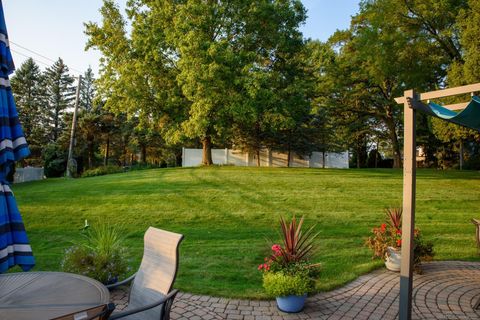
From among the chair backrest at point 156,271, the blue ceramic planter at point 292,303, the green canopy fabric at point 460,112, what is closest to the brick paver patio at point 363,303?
the blue ceramic planter at point 292,303

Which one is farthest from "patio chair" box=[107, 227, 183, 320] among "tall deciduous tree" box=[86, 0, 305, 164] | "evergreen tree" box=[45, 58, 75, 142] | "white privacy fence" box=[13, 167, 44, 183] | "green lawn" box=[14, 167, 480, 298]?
"evergreen tree" box=[45, 58, 75, 142]

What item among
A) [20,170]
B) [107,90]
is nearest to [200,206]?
[107,90]

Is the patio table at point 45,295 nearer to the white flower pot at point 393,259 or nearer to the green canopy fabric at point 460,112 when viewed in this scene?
the green canopy fabric at point 460,112

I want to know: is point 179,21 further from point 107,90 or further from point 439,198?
point 439,198

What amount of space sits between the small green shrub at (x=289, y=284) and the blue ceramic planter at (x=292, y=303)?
7cm

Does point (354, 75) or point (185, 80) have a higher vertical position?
point (354, 75)

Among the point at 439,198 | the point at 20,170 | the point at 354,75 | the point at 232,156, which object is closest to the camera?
the point at 439,198

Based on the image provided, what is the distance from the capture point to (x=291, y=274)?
4133 millimetres

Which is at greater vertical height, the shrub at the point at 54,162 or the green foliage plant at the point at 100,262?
the shrub at the point at 54,162

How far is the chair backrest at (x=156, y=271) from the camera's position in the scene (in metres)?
2.79

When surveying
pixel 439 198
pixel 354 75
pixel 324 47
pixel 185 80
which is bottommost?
pixel 439 198

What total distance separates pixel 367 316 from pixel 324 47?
26.1 meters

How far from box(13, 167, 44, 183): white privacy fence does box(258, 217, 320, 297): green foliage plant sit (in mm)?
19151

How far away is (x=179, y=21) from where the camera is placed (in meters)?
16.4
